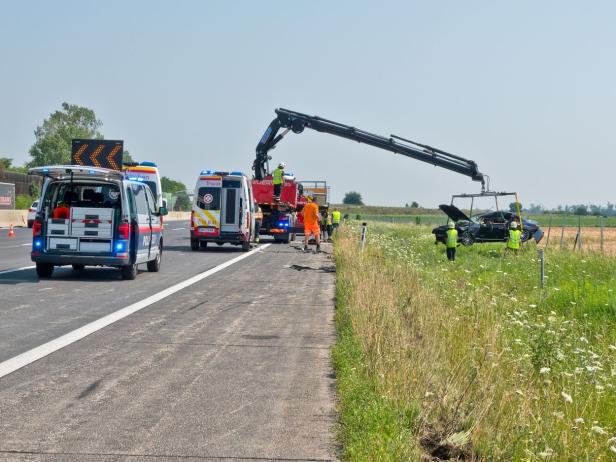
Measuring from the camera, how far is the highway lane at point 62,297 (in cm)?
1090

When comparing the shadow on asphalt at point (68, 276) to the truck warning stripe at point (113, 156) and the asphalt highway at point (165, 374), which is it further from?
the truck warning stripe at point (113, 156)

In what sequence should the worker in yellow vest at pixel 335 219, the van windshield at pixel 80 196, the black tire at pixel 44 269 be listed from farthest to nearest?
the worker in yellow vest at pixel 335 219 → the black tire at pixel 44 269 → the van windshield at pixel 80 196

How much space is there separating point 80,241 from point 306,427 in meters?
12.3

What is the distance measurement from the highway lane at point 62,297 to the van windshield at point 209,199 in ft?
22.5

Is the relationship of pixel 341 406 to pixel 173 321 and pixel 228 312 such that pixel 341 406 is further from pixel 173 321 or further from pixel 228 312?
pixel 228 312

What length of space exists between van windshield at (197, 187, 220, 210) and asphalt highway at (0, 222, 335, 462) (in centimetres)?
1421

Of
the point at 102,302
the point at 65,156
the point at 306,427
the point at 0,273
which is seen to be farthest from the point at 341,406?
the point at 65,156

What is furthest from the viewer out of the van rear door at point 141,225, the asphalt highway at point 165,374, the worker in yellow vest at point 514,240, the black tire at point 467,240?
the black tire at point 467,240

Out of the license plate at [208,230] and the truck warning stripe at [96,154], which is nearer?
the truck warning stripe at [96,154]

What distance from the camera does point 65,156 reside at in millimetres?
116062

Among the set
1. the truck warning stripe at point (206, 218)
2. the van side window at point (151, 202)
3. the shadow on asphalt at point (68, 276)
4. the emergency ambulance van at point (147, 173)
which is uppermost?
the emergency ambulance van at point (147, 173)

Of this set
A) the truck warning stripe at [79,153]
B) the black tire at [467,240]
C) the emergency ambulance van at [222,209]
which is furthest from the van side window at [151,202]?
the black tire at [467,240]

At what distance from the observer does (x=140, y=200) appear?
63.4 ft

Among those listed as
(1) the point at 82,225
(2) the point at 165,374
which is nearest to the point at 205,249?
(1) the point at 82,225
